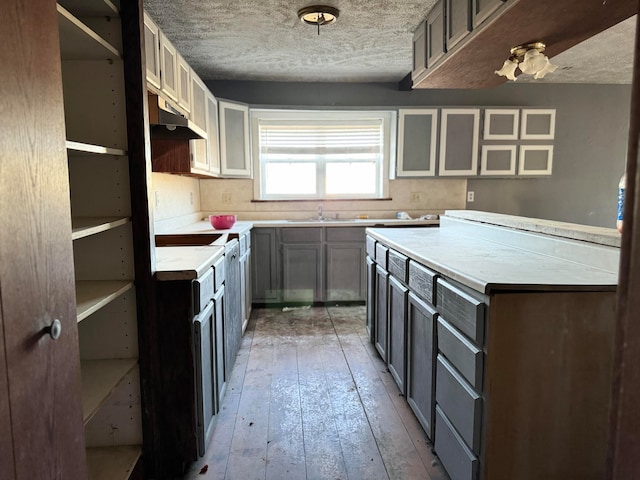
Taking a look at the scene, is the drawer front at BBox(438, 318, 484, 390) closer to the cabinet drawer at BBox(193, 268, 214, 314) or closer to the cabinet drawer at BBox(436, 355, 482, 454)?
the cabinet drawer at BBox(436, 355, 482, 454)

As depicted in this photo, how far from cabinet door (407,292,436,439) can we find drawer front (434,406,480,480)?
3.6 inches

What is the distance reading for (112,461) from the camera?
1598mm

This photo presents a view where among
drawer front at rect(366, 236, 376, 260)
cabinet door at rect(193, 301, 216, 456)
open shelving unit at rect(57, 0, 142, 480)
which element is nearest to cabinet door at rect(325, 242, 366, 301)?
drawer front at rect(366, 236, 376, 260)

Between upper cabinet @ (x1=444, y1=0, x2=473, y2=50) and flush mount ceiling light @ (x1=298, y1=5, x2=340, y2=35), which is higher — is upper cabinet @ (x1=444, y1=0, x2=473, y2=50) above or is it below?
A: below

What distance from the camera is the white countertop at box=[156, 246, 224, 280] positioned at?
164 cm

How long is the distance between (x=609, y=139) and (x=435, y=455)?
14.9 ft

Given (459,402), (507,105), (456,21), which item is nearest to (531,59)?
(456,21)

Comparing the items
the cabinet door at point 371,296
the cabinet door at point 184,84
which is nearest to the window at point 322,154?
the cabinet door at point 184,84

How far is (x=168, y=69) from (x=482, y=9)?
1.80 metres

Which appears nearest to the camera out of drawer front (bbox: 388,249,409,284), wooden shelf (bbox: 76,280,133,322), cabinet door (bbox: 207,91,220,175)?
wooden shelf (bbox: 76,280,133,322)

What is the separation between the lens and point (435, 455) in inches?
73.5

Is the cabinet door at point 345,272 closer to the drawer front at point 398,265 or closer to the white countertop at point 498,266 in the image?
the white countertop at point 498,266

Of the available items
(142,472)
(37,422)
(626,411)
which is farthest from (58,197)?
(142,472)

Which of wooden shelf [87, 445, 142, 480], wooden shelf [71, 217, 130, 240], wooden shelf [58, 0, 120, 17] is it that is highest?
wooden shelf [58, 0, 120, 17]
